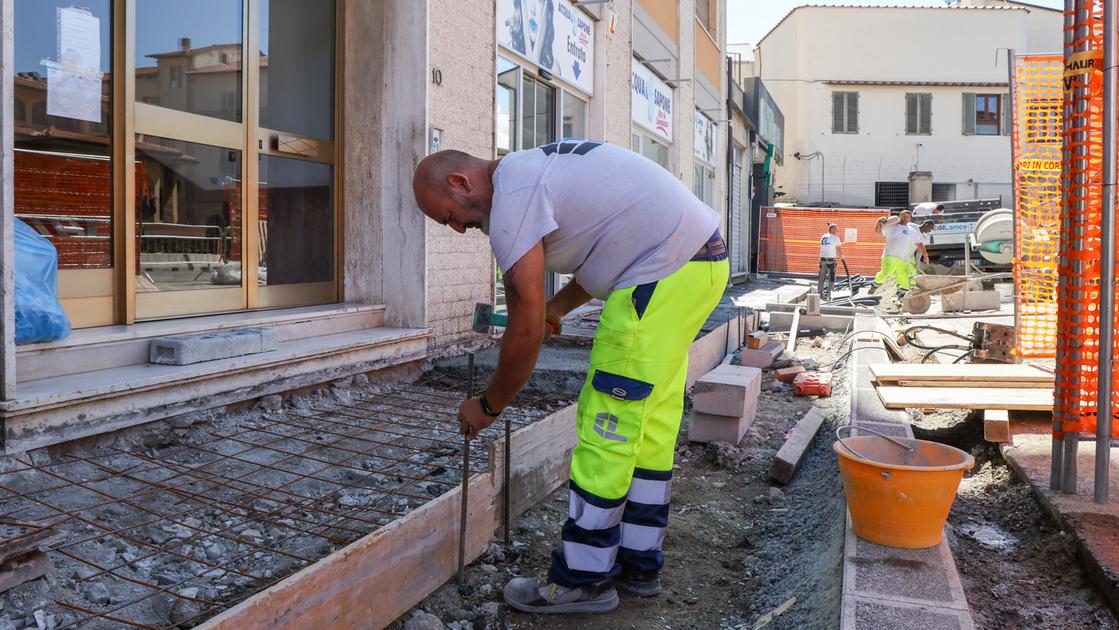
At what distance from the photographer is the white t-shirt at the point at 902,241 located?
1465cm

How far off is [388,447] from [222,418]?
0.92 m

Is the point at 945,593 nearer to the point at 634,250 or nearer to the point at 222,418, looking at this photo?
the point at 634,250

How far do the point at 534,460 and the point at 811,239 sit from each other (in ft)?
78.6

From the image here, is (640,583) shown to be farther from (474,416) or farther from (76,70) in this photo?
(76,70)

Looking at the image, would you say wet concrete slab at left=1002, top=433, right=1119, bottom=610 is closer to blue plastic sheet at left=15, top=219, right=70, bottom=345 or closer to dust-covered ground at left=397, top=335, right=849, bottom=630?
dust-covered ground at left=397, top=335, right=849, bottom=630

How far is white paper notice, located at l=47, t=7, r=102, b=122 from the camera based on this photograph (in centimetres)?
439

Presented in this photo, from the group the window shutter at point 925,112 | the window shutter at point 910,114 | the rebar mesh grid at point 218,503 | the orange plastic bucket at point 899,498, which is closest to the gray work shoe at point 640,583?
the orange plastic bucket at point 899,498

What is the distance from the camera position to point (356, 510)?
342 centimetres

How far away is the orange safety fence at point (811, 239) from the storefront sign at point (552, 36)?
17232 mm

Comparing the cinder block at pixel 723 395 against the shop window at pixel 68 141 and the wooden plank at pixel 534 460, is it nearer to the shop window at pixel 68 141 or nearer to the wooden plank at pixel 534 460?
the wooden plank at pixel 534 460

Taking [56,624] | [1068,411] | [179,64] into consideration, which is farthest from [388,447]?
[1068,411]

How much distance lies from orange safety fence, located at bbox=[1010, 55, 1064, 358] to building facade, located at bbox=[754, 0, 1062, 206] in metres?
31.4

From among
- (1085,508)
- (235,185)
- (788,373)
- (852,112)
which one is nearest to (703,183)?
(788,373)

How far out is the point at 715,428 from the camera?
17.6ft
